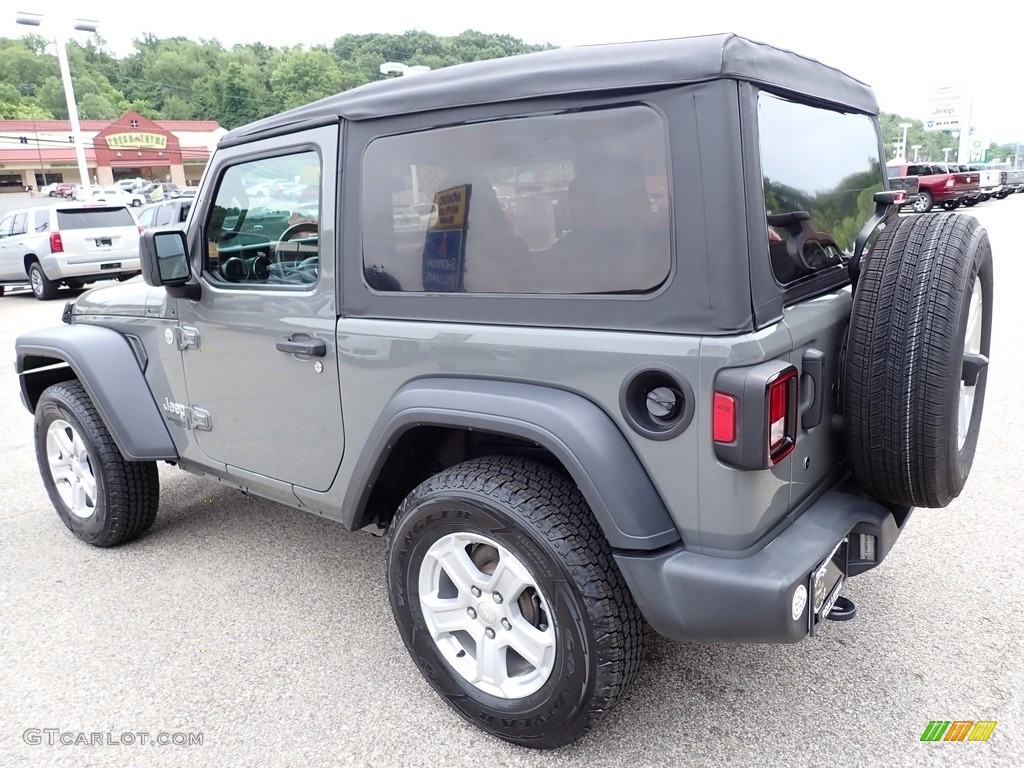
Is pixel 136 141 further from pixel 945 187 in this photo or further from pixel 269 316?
pixel 269 316

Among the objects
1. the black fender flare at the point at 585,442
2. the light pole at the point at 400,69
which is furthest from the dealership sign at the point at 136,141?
the black fender flare at the point at 585,442

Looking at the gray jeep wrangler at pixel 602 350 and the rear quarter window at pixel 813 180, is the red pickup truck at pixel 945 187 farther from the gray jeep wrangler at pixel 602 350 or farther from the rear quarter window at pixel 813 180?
the gray jeep wrangler at pixel 602 350

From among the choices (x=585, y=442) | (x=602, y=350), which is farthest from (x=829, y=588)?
(x=602, y=350)

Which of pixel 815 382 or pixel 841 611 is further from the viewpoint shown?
pixel 841 611

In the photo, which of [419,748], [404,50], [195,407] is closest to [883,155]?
[419,748]

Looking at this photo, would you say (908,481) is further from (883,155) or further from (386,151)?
(386,151)

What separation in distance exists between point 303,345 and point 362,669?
1.18 meters

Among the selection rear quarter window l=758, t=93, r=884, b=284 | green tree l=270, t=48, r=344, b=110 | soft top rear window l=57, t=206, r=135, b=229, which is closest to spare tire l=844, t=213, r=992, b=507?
rear quarter window l=758, t=93, r=884, b=284

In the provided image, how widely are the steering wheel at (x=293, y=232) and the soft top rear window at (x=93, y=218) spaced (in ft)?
42.0

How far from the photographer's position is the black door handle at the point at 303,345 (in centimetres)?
259

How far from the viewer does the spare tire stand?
1994 mm

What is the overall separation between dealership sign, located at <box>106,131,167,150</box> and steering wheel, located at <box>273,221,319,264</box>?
82570 millimetres

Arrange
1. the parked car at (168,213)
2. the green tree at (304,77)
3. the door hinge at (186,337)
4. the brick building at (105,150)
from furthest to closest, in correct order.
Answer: the green tree at (304,77) < the brick building at (105,150) < the parked car at (168,213) < the door hinge at (186,337)

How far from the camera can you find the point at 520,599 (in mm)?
2268
